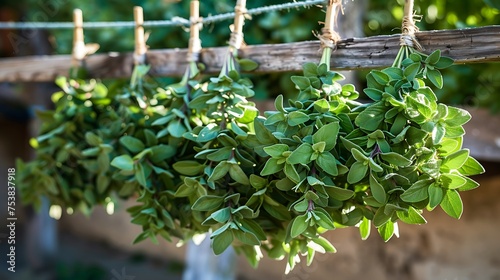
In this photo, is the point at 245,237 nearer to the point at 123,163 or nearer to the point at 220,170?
the point at 220,170

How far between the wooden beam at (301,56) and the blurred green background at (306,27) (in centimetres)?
24

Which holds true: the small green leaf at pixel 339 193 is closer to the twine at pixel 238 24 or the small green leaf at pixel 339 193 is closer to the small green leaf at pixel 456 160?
the small green leaf at pixel 456 160

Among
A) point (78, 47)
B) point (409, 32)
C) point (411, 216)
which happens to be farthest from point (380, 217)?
point (78, 47)

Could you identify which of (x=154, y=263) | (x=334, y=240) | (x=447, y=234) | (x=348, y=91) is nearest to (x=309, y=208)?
(x=348, y=91)

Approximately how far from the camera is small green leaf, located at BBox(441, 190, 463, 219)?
656 mm

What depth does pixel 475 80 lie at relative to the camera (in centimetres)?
144

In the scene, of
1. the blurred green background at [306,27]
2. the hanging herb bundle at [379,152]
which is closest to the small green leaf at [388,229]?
the hanging herb bundle at [379,152]

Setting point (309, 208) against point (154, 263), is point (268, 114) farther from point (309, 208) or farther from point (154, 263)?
point (154, 263)

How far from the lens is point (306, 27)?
1.49 metres

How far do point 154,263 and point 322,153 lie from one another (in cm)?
205

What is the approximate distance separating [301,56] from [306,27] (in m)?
0.66

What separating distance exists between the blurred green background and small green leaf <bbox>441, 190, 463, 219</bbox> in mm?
713

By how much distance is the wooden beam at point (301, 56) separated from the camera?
71 cm

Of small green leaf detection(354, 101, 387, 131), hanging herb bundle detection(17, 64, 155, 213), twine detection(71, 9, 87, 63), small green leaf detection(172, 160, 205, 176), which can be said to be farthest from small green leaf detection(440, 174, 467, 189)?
twine detection(71, 9, 87, 63)
